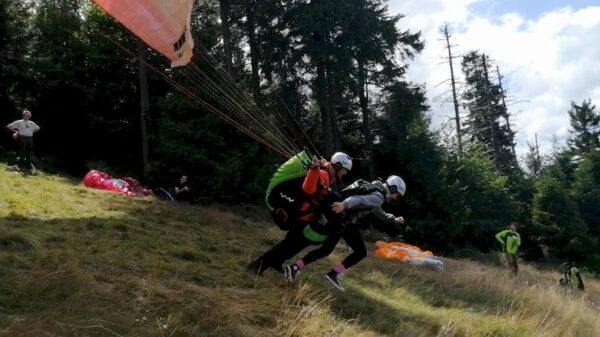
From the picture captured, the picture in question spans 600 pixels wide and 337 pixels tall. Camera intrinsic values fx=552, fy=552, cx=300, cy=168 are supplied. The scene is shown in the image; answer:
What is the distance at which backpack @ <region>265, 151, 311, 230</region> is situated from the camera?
6449mm

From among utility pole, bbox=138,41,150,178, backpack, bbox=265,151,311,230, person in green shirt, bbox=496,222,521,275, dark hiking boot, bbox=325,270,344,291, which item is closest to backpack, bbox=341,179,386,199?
backpack, bbox=265,151,311,230

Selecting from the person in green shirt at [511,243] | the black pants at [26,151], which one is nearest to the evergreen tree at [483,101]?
the person in green shirt at [511,243]

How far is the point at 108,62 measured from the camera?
2408cm

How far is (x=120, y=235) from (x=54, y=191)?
4.29m

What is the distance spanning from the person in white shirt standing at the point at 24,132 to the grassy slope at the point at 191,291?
11.4 feet

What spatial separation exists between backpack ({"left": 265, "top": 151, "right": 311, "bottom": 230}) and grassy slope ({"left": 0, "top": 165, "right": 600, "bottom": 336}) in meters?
0.86

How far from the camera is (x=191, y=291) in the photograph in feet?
17.6

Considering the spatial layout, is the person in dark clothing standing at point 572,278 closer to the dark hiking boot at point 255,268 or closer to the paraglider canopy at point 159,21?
the dark hiking boot at point 255,268

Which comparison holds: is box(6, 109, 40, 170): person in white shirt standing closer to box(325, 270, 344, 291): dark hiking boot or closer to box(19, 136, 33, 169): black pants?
box(19, 136, 33, 169): black pants

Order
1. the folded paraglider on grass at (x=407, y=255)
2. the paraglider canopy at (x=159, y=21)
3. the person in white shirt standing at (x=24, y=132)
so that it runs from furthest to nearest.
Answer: the person in white shirt standing at (x=24, y=132), the folded paraglider on grass at (x=407, y=255), the paraglider canopy at (x=159, y=21)

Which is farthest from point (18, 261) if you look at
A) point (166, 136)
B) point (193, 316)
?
point (166, 136)

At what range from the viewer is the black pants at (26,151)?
14.3m

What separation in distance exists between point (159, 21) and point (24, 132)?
9441mm

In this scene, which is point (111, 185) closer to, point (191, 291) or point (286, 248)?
point (286, 248)
